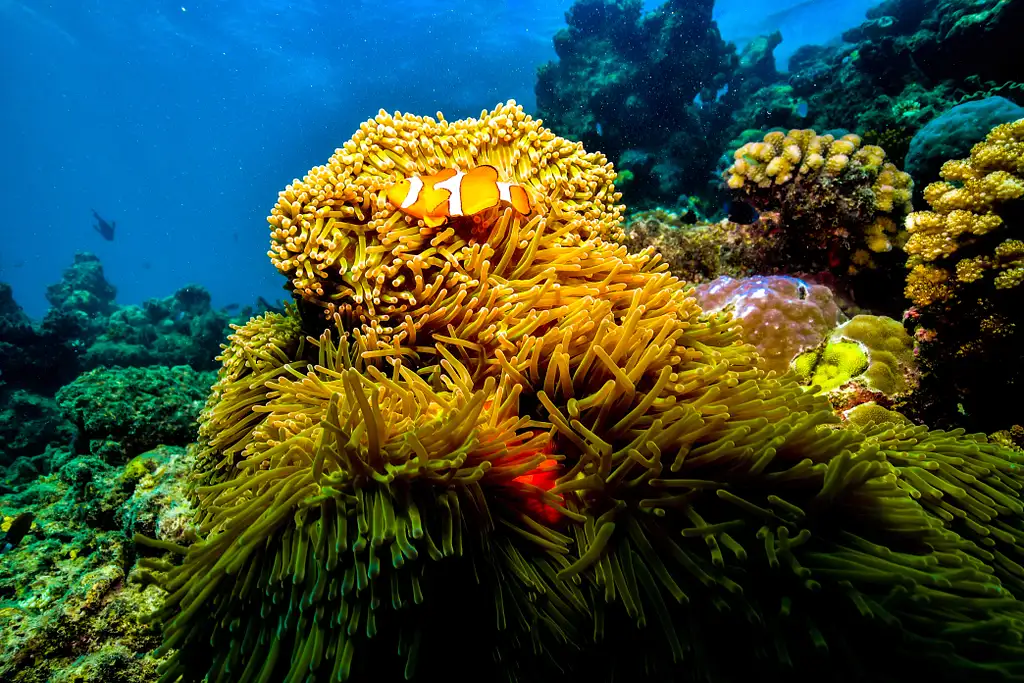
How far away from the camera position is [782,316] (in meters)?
3.28

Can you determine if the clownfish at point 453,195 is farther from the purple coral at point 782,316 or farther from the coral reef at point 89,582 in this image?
the coral reef at point 89,582

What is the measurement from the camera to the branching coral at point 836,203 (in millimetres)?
4254

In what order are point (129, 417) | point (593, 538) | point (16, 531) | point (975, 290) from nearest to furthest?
point (593, 538) → point (975, 290) → point (16, 531) → point (129, 417)

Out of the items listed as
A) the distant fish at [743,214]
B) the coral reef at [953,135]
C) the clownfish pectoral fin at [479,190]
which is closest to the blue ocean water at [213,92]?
the coral reef at [953,135]

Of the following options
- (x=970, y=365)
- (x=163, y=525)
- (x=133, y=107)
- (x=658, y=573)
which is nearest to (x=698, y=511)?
(x=658, y=573)

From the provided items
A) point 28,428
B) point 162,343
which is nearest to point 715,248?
point 28,428

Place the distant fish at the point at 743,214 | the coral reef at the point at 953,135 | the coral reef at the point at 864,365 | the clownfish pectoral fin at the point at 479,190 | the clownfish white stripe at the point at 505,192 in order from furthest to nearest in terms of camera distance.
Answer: the coral reef at the point at 953,135 < the distant fish at the point at 743,214 < the coral reef at the point at 864,365 < the clownfish white stripe at the point at 505,192 < the clownfish pectoral fin at the point at 479,190

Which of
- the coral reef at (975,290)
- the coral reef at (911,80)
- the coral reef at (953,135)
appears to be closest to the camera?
the coral reef at (975,290)

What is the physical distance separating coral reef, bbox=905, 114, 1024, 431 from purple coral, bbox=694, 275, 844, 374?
0.54m

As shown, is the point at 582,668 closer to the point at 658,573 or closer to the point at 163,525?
the point at 658,573

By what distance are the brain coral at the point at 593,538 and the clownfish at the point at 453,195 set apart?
67cm

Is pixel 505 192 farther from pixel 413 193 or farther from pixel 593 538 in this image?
pixel 593 538

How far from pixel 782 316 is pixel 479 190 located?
7.35ft

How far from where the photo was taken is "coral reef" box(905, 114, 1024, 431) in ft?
9.43
